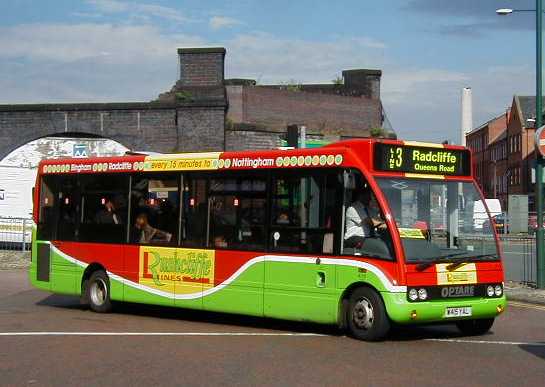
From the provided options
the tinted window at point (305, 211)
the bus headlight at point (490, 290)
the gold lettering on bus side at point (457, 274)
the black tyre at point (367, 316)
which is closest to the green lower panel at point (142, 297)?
the tinted window at point (305, 211)

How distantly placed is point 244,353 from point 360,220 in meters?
2.47

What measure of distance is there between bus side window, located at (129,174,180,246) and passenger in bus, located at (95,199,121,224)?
450 mm

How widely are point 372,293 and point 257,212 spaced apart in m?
2.31

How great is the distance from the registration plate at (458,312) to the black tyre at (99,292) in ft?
20.3

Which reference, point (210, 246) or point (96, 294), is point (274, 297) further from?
point (96, 294)

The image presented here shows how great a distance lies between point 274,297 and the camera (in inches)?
500

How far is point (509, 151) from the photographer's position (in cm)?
10325

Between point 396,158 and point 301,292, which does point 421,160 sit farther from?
point 301,292

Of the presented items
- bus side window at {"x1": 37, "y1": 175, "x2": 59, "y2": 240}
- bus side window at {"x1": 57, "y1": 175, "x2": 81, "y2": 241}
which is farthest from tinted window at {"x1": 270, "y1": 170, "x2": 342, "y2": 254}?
bus side window at {"x1": 37, "y1": 175, "x2": 59, "y2": 240}

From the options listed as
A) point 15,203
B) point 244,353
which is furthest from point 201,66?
point 244,353

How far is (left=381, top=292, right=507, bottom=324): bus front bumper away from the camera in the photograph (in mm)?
11203

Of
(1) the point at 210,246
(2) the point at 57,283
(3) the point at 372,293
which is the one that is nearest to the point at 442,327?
(3) the point at 372,293

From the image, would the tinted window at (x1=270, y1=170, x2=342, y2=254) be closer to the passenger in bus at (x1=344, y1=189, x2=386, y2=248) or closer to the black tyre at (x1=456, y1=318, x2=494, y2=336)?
the passenger in bus at (x1=344, y1=189, x2=386, y2=248)

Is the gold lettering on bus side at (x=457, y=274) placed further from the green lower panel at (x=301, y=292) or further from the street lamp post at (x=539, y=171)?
the street lamp post at (x=539, y=171)
